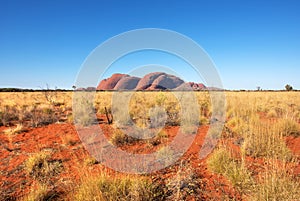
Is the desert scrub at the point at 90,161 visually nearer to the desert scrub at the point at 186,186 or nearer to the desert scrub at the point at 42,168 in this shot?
the desert scrub at the point at 42,168

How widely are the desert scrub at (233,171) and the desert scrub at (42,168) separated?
3219 millimetres

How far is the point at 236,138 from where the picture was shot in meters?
5.65

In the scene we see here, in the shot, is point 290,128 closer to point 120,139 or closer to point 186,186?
point 186,186

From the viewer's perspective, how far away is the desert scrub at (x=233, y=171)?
10.00ft

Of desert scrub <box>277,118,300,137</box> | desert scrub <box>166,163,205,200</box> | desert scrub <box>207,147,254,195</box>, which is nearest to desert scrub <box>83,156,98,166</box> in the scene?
desert scrub <box>166,163,205,200</box>

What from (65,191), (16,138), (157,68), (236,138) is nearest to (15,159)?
(16,138)

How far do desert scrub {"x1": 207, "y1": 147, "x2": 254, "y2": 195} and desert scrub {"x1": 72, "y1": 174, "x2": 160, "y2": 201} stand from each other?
131 cm

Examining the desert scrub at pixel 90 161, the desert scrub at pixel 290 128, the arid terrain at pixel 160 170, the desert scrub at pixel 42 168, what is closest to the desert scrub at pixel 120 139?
the arid terrain at pixel 160 170

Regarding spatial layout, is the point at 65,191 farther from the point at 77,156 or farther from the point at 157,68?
the point at 157,68

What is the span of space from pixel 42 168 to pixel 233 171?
3.92 m

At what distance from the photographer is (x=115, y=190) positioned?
2.78 meters

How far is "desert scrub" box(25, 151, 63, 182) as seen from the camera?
3855mm

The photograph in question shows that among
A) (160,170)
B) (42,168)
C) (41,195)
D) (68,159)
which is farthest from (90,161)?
(160,170)

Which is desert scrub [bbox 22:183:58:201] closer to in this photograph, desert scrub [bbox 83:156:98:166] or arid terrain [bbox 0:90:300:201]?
arid terrain [bbox 0:90:300:201]
